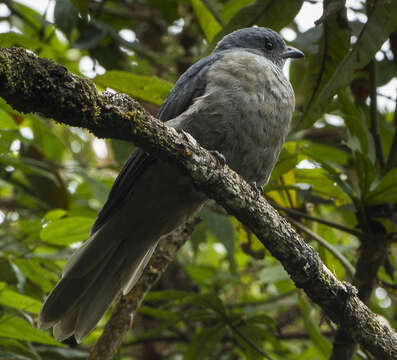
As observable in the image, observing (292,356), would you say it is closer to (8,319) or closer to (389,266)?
(389,266)

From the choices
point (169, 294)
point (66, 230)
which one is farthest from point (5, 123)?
point (169, 294)

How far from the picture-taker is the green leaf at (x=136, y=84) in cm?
340

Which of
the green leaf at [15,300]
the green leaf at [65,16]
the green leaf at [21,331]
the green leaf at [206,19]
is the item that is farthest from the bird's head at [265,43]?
the green leaf at [21,331]

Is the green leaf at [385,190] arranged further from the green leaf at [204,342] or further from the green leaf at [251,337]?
the green leaf at [204,342]

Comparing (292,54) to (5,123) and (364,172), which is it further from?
(5,123)

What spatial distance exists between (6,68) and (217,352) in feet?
12.3

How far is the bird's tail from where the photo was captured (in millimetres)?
3059

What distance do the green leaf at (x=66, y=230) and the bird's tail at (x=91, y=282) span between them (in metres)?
0.08

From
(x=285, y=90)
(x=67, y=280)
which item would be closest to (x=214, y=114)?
(x=285, y=90)

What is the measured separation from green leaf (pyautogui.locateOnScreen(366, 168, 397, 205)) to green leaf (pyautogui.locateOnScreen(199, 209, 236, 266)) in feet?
2.83

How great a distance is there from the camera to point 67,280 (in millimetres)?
3133

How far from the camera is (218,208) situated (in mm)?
3768

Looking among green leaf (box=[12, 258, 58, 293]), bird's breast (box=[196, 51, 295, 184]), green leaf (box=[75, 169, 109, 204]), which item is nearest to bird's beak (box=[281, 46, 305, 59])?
bird's breast (box=[196, 51, 295, 184])

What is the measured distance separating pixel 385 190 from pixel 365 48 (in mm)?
802
